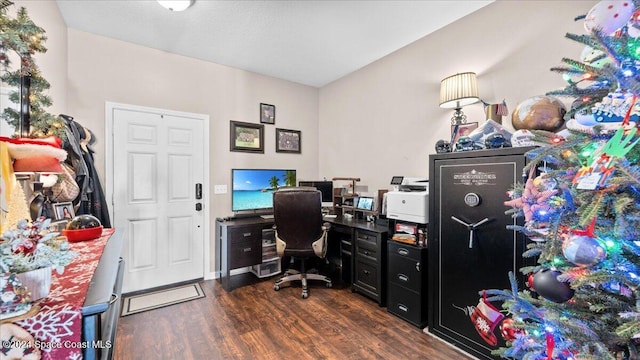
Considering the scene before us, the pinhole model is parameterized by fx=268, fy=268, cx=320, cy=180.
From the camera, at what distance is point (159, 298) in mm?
2801

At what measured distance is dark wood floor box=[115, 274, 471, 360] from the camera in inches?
76.3

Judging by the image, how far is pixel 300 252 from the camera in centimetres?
284

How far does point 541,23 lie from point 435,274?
203 cm

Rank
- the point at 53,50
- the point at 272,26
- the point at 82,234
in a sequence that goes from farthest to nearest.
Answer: the point at 272,26
the point at 53,50
the point at 82,234

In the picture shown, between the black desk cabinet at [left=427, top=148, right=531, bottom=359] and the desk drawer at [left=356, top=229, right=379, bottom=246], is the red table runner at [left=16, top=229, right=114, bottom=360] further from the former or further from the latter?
the desk drawer at [left=356, top=229, right=379, bottom=246]

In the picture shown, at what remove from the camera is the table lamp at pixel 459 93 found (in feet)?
7.35

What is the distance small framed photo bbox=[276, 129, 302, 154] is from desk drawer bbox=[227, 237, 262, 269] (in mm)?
1389

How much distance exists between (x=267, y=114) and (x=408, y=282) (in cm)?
275

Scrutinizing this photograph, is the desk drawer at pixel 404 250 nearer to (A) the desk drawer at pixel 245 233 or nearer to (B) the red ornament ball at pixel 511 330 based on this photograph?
(B) the red ornament ball at pixel 511 330

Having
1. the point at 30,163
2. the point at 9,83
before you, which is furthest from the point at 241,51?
the point at 30,163

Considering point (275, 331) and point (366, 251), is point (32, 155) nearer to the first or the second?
A: point (275, 331)

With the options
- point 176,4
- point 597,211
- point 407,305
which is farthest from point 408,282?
point 176,4

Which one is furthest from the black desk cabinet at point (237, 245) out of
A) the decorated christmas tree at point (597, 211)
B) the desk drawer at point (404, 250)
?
the decorated christmas tree at point (597, 211)

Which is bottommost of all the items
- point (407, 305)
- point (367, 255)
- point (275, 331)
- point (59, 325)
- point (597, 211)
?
point (275, 331)
